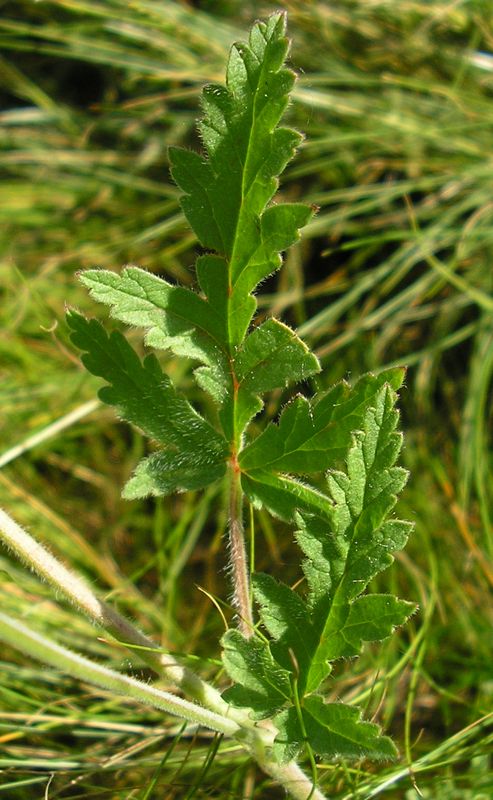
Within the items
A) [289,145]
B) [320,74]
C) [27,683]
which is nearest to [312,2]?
[320,74]

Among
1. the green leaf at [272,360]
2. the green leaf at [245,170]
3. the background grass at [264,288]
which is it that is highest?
the green leaf at [245,170]

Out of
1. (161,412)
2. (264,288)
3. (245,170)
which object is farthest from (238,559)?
(264,288)

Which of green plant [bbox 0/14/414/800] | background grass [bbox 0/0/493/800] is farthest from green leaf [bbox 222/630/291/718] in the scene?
background grass [bbox 0/0/493/800]

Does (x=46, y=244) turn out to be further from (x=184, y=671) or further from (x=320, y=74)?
(x=184, y=671)

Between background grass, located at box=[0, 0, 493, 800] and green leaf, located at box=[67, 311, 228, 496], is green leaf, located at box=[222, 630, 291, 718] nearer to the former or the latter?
green leaf, located at box=[67, 311, 228, 496]

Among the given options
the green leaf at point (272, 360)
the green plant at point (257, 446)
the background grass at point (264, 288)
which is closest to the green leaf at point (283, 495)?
the green plant at point (257, 446)

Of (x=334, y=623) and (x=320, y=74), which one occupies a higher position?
(x=320, y=74)

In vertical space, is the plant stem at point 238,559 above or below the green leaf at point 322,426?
below

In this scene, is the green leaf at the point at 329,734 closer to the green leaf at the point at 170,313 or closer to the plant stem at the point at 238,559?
the plant stem at the point at 238,559
